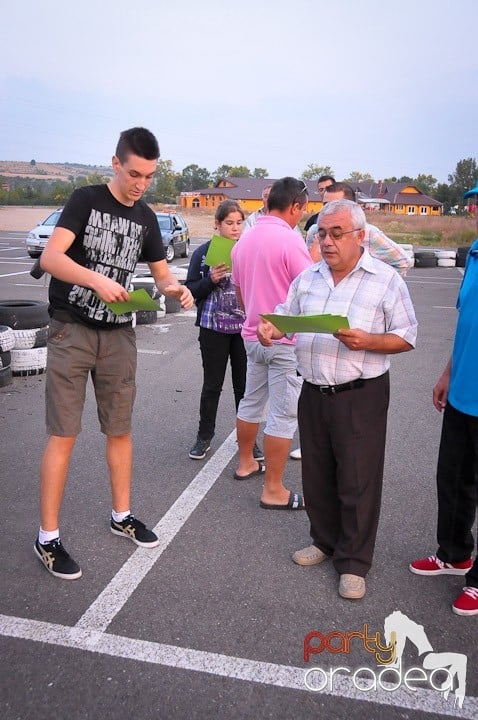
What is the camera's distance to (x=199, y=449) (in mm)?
4758

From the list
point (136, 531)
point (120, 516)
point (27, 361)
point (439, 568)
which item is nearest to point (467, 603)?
point (439, 568)

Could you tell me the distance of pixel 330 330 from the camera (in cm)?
267

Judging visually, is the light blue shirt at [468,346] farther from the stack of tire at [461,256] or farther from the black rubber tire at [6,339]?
the stack of tire at [461,256]

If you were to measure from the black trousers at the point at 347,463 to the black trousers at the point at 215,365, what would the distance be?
4.93 ft

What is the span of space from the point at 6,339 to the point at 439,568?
4.63 metres

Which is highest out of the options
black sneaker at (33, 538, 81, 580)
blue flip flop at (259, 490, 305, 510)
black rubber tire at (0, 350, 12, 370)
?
black rubber tire at (0, 350, 12, 370)

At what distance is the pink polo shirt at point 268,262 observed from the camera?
3668mm

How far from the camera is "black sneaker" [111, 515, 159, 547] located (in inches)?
136

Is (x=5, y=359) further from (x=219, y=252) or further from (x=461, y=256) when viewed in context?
(x=461, y=256)

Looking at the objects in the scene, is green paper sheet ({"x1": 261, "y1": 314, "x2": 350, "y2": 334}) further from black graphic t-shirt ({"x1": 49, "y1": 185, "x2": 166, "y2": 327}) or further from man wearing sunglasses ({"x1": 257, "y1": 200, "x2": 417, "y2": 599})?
black graphic t-shirt ({"x1": 49, "y1": 185, "x2": 166, "y2": 327})

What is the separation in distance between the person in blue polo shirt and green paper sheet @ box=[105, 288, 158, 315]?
4.87ft

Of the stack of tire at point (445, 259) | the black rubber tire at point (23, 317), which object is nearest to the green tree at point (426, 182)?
the stack of tire at point (445, 259)

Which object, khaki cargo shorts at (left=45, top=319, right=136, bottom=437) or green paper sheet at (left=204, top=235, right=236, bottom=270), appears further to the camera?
green paper sheet at (left=204, top=235, right=236, bottom=270)

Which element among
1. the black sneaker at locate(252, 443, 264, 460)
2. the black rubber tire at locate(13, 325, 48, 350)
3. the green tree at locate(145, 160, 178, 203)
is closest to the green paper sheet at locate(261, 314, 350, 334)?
the black sneaker at locate(252, 443, 264, 460)
